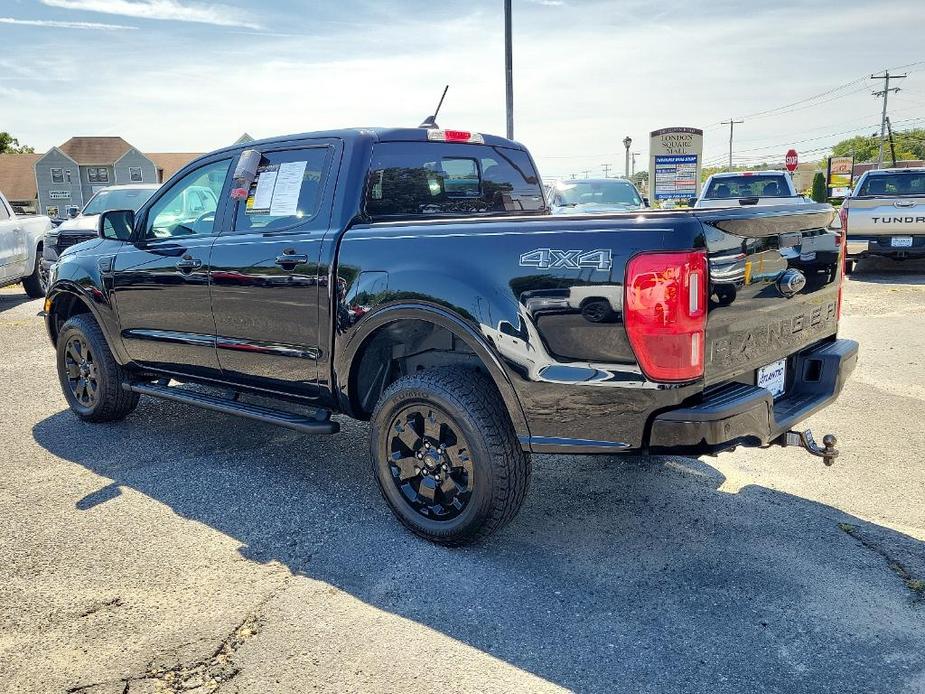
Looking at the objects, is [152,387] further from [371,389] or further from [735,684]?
[735,684]

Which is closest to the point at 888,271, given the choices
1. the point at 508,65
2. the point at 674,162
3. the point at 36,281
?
the point at 508,65

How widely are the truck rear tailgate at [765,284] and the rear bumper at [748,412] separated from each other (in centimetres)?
10

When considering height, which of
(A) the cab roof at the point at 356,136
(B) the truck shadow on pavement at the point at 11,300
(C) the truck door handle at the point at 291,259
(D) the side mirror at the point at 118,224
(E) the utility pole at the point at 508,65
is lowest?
(B) the truck shadow on pavement at the point at 11,300

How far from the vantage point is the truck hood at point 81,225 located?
457 inches

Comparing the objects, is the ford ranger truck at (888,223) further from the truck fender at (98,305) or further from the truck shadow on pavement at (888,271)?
the truck fender at (98,305)

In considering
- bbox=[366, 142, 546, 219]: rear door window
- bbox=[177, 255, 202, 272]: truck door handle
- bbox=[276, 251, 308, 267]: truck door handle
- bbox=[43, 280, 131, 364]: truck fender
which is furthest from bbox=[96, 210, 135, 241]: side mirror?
bbox=[366, 142, 546, 219]: rear door window

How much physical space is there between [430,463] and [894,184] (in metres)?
13.0

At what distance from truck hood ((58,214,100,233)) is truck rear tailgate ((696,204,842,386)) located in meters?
10.4

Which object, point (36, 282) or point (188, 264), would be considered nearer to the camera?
point (188, 264)

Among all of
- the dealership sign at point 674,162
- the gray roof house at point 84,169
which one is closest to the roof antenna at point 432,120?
the dealership sign at point 674,162

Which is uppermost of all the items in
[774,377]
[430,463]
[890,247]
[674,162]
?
[674,162]

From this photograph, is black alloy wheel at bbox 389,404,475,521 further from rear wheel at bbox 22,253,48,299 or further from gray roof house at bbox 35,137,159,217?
gray roof house at bbox 35,137,159,217

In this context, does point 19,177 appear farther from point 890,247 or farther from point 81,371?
point 81,371

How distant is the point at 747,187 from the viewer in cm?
1513
